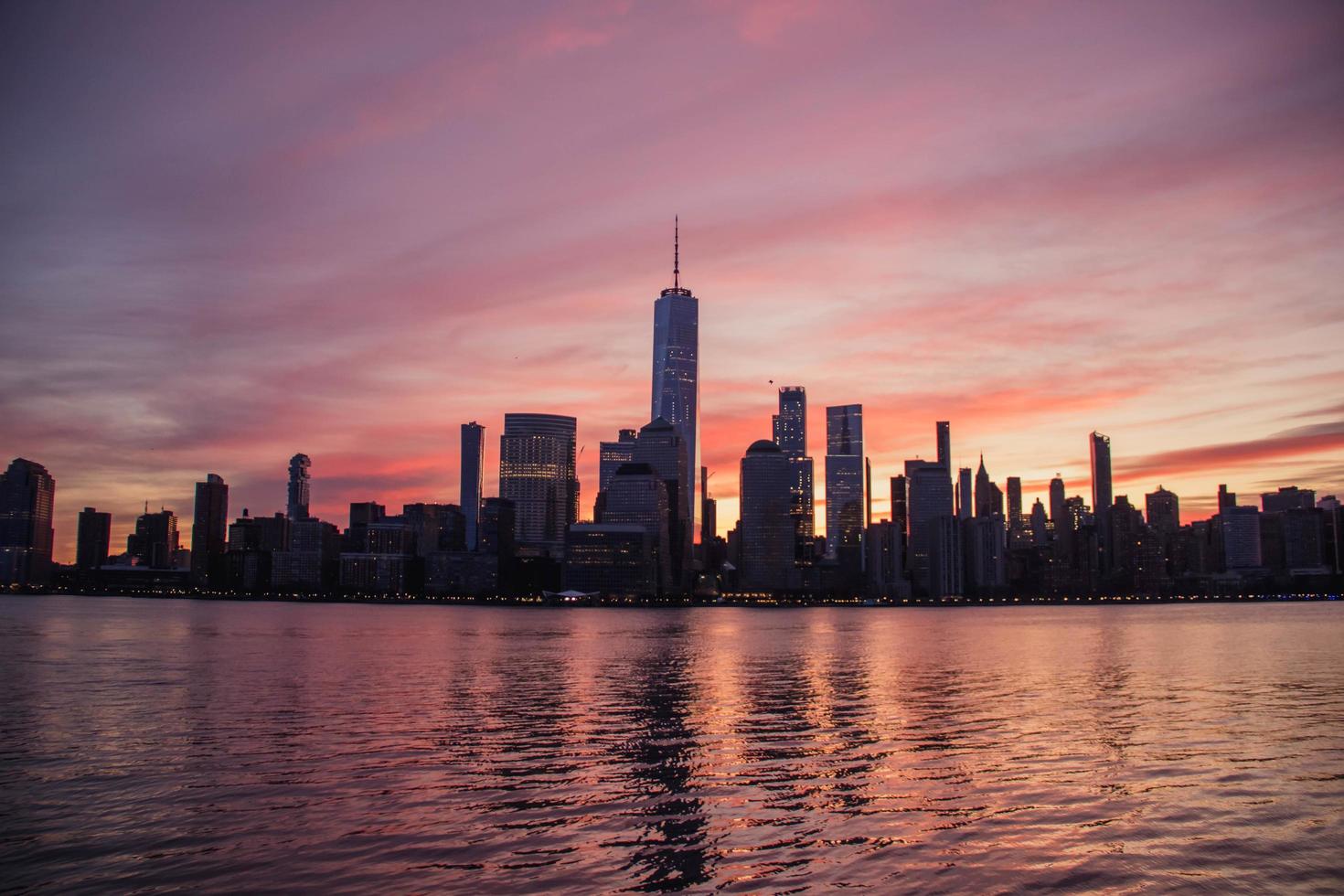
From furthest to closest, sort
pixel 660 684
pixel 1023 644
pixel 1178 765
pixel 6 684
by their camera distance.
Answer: pixel 1023 644
pixel 660 684
pixel 6 684
pixel 1178 765

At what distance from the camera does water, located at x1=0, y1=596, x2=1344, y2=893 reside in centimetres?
2702

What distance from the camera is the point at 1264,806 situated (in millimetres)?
34969

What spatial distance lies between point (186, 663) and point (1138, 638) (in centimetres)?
13338

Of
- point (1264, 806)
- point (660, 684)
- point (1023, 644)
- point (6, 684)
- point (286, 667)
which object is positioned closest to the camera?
point (1264, 806)

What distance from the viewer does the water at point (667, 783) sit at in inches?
1064

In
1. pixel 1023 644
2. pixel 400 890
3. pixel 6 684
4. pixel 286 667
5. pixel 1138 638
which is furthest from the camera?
pixel 1138 638

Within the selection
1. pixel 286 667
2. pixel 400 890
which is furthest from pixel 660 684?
pixel 400 890

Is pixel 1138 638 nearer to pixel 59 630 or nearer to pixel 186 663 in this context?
pixel 186 663

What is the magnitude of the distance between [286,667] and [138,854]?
7013cm

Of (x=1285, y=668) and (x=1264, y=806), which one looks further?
(x=1285, y=668)

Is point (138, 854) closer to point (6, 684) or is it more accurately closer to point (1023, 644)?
point (6, 684)

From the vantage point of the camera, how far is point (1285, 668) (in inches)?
3752

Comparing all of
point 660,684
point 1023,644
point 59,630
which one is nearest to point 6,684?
point 660,684

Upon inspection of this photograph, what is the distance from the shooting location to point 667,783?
125ft
